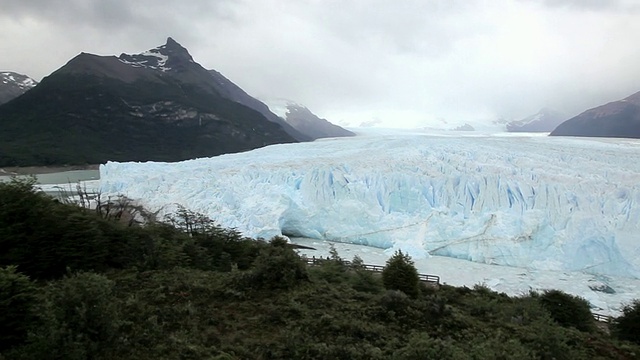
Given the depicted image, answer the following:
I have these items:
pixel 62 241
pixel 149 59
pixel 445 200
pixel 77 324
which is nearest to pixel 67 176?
pixel 445 200

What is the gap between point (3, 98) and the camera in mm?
142000

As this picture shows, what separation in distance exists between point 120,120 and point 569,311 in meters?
92.5

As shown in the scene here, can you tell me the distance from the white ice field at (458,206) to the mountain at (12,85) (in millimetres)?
154928

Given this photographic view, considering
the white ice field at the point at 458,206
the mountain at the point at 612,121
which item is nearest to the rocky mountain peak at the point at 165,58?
the mountain at the point at 612,121

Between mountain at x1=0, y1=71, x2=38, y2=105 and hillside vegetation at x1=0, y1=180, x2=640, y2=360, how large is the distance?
166151 millimetres

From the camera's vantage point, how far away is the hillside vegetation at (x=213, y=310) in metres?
4.91

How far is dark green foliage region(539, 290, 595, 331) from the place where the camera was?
30.6 ft

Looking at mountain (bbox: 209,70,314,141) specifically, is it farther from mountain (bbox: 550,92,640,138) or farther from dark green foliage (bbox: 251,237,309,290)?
dark green foliage (bbox: 251,237,309,290)

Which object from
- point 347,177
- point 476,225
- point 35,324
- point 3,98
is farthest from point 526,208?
point 3,98

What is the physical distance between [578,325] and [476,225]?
31.9 feet

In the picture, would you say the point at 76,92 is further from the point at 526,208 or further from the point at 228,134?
the point at 526,208

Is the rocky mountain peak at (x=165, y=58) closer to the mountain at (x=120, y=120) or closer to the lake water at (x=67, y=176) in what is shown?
the mountain at (x=120, y=120)

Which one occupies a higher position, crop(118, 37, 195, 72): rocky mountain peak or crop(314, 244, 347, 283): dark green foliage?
crop(118, 37, 195, 72): rocky mountain peak

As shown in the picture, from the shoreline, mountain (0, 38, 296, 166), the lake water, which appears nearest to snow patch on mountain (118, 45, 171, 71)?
mountain (0, 38, 296, 166)
